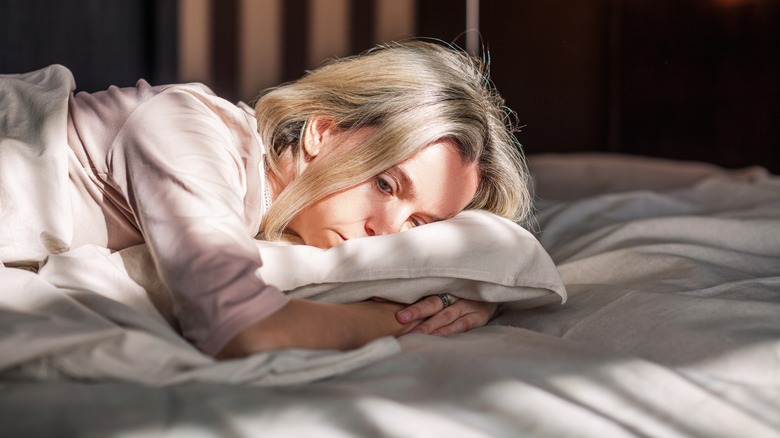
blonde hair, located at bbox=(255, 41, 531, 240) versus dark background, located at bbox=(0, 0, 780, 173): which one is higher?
blonde hair, located at bbox=(255, 41, 531, 240)

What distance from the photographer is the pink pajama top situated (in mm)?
879

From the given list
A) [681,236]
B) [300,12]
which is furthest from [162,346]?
[300,12]

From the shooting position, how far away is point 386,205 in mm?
1251


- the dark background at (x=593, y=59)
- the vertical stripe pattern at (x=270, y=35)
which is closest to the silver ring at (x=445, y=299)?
the dark background at (x=593, y=59)

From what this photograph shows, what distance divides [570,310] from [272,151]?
53cm

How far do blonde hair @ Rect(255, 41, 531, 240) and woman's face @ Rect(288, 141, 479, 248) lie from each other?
0.01 m

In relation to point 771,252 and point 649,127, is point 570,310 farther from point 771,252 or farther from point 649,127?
point 649,127

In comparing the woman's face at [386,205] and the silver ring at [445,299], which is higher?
the woman's face at [386,205]

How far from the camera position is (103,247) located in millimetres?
1206

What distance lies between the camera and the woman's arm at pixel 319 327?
0.87m

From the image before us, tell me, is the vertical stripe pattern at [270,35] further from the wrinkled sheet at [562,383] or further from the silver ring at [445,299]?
the silver ring at [445,299]

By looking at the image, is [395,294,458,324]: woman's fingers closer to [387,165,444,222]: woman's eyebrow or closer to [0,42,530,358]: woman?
[0,42,530,358]: woman

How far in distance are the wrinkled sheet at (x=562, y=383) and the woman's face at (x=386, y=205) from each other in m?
Result: 0.20

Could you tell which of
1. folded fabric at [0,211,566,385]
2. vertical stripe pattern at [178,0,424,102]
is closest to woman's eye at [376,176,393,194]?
folded fabric at [0,211,566,385]
